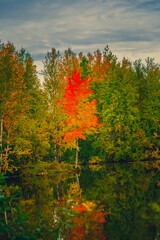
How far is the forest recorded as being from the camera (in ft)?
75.6

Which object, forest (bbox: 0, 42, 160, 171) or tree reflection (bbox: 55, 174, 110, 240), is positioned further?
forest (bbox: 0, 42, 160, 171)

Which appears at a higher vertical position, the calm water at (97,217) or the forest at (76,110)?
the forest at (76,110)

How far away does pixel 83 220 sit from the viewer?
348 inches

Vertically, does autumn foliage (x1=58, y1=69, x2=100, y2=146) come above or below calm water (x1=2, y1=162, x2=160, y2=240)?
above

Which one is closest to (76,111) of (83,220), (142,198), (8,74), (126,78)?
(8,74)

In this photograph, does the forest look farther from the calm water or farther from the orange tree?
the calm water

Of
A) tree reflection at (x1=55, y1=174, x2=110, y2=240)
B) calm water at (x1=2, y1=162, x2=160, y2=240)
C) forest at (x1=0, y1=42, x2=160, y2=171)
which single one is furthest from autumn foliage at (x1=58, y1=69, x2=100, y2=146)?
tree reflection at (x1=55, y1=174, x2=110, y2=240)

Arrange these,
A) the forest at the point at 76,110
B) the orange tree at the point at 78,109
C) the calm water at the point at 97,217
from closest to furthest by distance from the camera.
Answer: the calm water at the point at 97,217 → the forest at the point at 76,110 → the orange tree at the point at 78,109

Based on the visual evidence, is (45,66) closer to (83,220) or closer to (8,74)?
(8,74)

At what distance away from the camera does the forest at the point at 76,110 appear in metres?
23.0

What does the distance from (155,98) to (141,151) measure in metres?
7.98

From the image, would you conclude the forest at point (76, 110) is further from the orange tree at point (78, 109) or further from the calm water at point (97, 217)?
the calm water at point (97, 217)

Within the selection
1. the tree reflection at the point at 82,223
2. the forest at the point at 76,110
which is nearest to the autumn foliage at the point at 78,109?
the forest at the point at 76,110

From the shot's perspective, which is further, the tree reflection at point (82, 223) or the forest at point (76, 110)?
the forest at point (76, 110)
